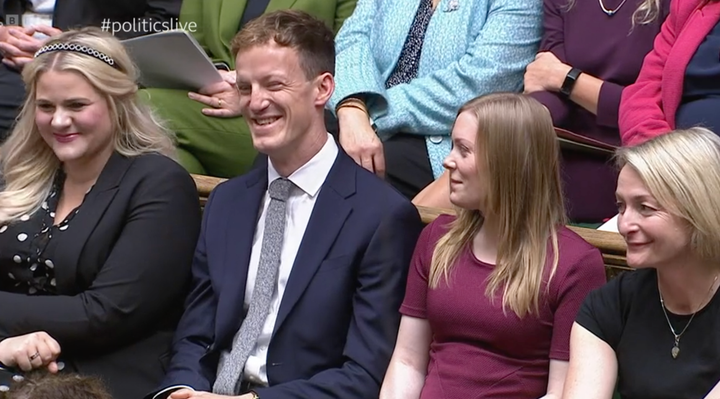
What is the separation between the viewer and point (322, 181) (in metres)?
2.59

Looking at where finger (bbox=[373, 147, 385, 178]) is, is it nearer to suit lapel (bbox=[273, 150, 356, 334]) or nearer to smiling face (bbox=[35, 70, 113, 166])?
suit lapel (bbox=[273, 150, 356, 334])

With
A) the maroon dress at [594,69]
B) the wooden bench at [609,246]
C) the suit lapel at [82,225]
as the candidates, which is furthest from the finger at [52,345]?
the maroon dress at [594,69]

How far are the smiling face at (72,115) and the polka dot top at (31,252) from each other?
0.15 m

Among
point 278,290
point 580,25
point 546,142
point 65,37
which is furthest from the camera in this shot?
point 580,25

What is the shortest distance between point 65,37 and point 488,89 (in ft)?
3.66

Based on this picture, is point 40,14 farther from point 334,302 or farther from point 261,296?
point 334,302

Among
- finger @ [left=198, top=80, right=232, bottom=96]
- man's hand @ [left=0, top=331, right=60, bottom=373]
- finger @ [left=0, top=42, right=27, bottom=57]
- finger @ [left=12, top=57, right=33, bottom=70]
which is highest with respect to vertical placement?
finger @ [left=198, top=80, right=232, bottom=96]

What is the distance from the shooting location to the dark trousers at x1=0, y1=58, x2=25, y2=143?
355 centimetres

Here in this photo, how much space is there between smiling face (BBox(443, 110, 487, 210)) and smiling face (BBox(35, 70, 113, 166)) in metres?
0.88

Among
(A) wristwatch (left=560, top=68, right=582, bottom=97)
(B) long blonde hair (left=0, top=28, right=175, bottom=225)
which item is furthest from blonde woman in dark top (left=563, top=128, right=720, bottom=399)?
(B) long blonde hair (left=0, top=28, right=175, bottom=225)

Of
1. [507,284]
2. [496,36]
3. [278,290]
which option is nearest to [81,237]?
→ [278,290]

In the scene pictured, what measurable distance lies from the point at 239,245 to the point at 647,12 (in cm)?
119

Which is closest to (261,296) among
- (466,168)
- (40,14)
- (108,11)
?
(466,168)

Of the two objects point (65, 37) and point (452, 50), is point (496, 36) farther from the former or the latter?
point (65, 37)
